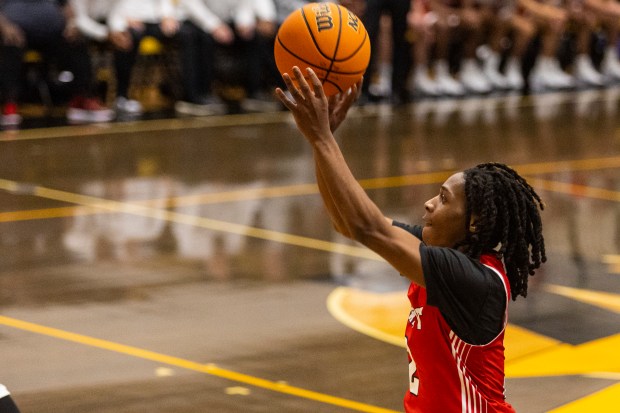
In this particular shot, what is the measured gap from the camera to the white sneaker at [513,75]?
15916 millimetres

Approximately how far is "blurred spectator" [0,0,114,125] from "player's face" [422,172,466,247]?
853cm

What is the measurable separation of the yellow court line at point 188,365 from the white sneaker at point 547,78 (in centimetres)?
1218


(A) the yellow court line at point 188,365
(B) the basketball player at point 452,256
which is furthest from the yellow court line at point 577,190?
(B) the basketball player at point 452,256

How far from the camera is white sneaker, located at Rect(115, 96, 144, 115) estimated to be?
12070mm

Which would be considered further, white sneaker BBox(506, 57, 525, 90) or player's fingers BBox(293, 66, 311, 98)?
white sneaker BBox(506, 57, 525, 90)

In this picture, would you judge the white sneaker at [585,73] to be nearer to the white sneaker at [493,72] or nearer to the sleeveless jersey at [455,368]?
the white sneaker at [493,72]

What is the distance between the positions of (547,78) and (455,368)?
1389 centimetres

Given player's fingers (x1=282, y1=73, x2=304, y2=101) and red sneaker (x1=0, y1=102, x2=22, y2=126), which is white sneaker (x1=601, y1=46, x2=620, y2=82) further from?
player's fingers (x1=282, y1=73, x2=304, y2=101)

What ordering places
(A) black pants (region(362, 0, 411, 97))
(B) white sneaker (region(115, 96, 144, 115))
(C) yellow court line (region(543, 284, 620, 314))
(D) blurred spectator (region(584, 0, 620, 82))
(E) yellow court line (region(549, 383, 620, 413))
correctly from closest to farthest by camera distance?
(E) yellow court line (region(549, 383, 620, 413)) < (C) yellow court line (region(543, 284, 620, 314)) < (B) white sneaker (region(115, 96, 144, 115)) < (A) black pants (region(362, 0, 411, 97)) < (D) blurred spectator (region(584, 0, 620, 82))

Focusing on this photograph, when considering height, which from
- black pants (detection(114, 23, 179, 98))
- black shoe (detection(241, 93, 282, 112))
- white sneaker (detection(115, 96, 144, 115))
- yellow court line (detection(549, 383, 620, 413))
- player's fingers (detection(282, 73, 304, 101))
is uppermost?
player's fingers (detection(282, 73, 304, 101))

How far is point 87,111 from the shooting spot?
11.7 m

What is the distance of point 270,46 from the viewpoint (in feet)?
44.9

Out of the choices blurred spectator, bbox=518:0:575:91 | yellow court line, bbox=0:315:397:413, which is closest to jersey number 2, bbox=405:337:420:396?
yellow court line, bbox=0:315:397:413

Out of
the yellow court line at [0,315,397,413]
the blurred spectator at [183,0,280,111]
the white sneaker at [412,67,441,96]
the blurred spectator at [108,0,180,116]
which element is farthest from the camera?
the white sneaker at [412,67,441,96]
